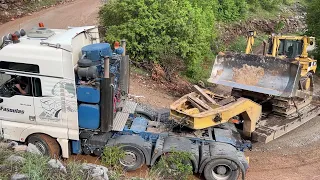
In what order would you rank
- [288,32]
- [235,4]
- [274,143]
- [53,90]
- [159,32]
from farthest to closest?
1. [288,32]
2. [235,4]
3. [159,32]
4. [274,143]
5. [53,90]

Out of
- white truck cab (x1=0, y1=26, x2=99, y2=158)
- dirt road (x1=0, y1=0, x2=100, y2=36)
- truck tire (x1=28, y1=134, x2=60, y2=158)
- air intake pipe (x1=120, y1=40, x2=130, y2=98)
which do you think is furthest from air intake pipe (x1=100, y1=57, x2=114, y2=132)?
dirt road (x1=0, y1=0, x2=100, y2=36)

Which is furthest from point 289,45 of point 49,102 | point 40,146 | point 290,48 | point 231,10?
point 231,10

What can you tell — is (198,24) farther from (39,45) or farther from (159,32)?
(39,45)

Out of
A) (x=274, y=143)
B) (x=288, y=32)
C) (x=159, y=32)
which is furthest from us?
(x=288, y=32)

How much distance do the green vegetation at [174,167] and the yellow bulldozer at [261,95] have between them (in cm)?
117

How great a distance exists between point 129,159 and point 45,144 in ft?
6.44

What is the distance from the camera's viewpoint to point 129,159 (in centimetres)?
852

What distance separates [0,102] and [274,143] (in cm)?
775

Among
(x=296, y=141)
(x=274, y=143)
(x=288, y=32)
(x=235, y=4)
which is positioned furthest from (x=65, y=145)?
(x=288, y=32)

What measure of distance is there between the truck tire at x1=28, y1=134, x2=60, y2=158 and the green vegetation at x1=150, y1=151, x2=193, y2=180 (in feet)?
7.60

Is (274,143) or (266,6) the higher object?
(266,6)

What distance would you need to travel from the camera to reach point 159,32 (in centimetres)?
1515

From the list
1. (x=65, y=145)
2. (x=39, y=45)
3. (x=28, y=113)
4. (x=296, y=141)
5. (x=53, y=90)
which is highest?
(x=39, y=45)

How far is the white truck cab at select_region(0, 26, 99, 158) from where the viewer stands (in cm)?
783
